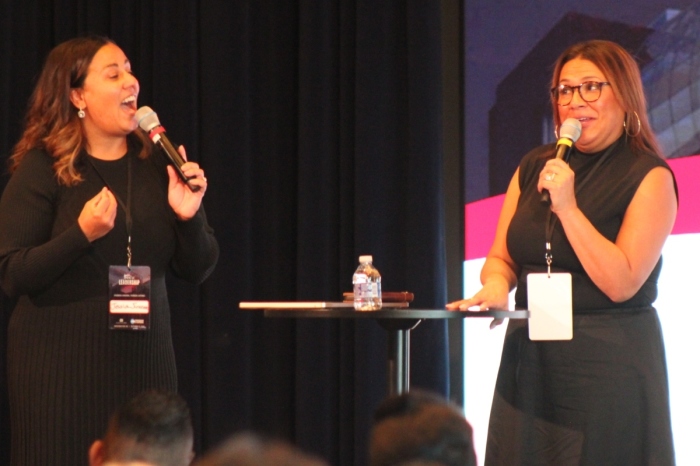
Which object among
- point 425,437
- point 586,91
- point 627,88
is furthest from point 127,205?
point 425,437

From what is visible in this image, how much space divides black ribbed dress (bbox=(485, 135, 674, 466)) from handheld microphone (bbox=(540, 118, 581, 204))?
123 mm

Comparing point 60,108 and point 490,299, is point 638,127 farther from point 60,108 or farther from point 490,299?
point 60,108

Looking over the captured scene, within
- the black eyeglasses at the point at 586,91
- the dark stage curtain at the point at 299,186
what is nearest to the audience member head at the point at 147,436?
the black eyeglasses at the point at 586,91

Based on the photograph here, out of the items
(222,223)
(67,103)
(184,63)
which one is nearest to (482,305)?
(67,103)

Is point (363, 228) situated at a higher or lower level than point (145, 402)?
higher

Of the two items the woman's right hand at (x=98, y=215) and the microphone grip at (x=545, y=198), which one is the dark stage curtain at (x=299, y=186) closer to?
the microphone grip at (x=545, y=198)

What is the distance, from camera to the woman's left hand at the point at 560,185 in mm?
2357

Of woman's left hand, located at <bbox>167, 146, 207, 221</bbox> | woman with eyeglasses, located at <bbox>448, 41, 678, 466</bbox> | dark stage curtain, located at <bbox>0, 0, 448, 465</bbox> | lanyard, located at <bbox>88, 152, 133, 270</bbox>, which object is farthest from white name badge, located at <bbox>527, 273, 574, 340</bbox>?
dark stage curtain, located at <bbox>0, 0, 448, 465</bbox>

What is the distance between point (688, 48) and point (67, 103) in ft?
6.73

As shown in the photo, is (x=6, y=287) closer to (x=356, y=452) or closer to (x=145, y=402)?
(x=145, y=402)

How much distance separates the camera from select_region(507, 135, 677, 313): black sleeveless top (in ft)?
7.93

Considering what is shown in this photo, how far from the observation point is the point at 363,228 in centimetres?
379

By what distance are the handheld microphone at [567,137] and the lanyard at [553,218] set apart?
0.10 m

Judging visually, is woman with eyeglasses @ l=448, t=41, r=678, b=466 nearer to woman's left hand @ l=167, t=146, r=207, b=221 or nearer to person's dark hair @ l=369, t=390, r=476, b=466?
woman's left hand @ l=167, t=146, r=207, b=221
